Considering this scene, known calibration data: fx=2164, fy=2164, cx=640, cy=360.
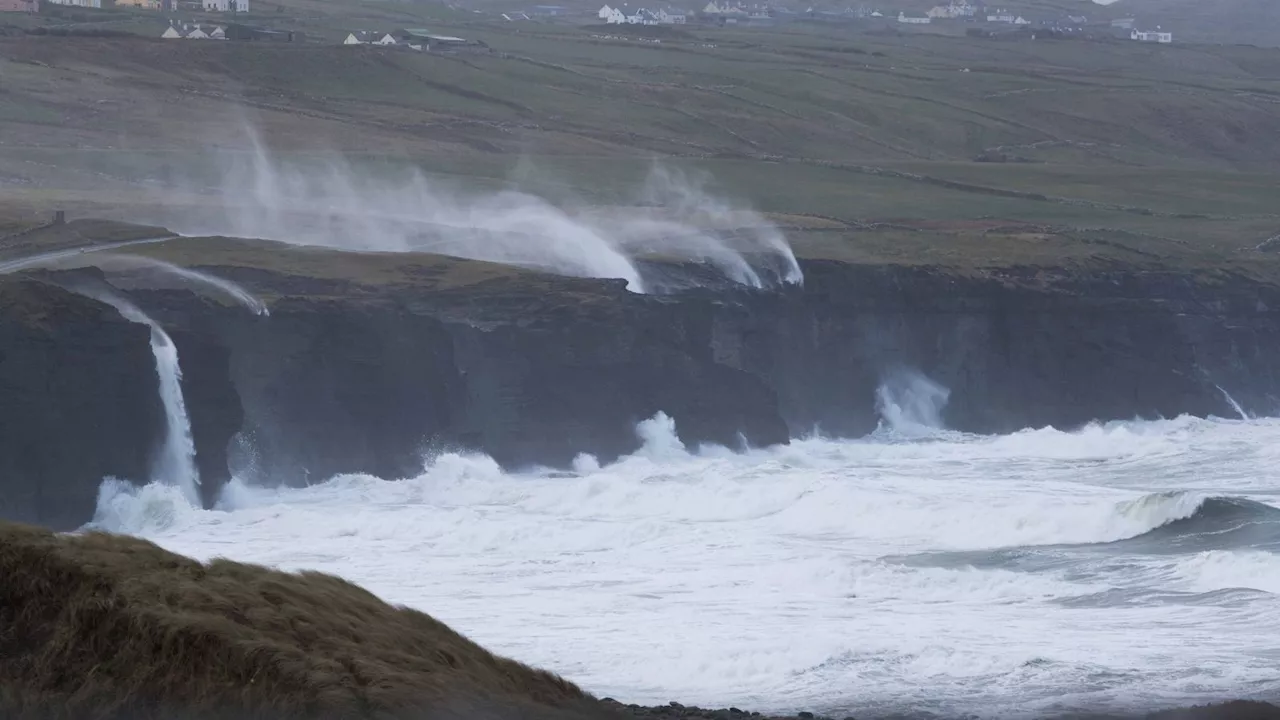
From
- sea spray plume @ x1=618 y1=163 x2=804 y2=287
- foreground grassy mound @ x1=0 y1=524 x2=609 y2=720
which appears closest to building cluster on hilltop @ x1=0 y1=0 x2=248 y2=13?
sea spray plume @ x1=618 y1=163 x2=804 y2=287

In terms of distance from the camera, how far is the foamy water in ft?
98.1

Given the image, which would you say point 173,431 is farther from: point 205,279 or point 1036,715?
point 1036,715

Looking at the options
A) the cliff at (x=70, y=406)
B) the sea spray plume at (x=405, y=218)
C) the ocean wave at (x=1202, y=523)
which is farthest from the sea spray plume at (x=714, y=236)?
the cliff at (x=70, y=406)

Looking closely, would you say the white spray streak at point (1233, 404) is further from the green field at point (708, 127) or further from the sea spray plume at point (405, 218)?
the sea spray plume at point (405, 218)

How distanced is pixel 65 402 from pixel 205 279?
438 inches

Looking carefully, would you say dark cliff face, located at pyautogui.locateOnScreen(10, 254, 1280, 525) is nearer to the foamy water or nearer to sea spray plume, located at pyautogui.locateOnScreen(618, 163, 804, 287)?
the foamy water

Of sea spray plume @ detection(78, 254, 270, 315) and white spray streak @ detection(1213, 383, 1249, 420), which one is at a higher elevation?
sea spray plume @ detection(78, 254, 270, 315)

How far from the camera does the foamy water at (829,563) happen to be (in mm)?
29891

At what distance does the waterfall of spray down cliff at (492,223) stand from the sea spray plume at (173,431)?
19.5 m

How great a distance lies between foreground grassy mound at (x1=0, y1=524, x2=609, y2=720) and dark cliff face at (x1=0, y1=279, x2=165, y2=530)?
26.2 metres

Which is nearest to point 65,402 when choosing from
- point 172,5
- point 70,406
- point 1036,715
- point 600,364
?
point 70,406

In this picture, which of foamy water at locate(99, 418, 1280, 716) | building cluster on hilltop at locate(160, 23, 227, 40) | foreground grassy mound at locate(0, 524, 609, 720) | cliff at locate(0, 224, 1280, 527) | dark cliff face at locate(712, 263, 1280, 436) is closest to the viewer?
foreground grassy mound at locate(0, 524, 609, 720)

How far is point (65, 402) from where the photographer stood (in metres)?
45.7

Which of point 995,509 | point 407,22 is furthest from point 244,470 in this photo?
point 407,22
